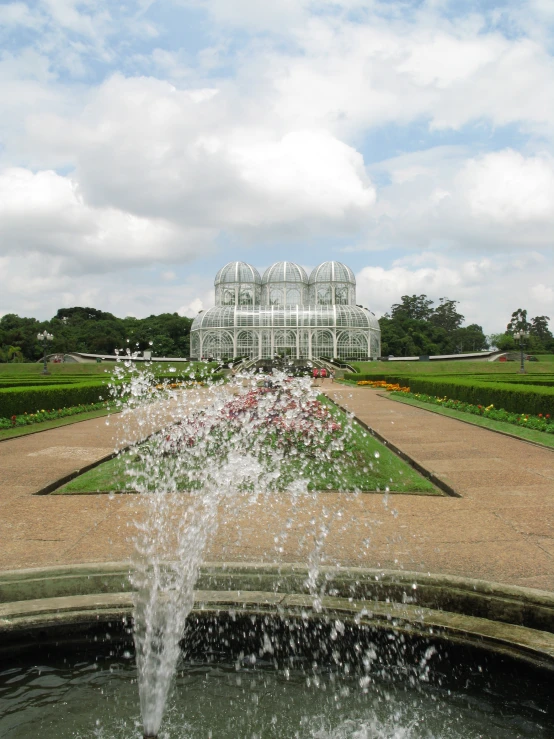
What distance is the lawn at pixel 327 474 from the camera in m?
6.60

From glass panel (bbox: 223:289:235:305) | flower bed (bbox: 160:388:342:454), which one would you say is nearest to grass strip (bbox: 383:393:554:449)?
flower bed (bbox: 160:388:342:454)

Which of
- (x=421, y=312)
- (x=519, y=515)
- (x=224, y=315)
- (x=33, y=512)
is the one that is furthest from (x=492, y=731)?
(x=421, y=312)

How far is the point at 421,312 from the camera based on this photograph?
8794 centimetres

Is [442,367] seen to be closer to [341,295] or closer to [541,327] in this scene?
[341,295]

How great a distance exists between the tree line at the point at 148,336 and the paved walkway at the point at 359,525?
43.7 meters

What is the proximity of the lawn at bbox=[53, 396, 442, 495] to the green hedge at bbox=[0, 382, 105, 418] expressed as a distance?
6670mm

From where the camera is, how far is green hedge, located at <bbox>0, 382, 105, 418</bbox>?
45.2 feet

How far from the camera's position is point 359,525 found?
5.21 metres

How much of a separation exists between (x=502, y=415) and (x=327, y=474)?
826 cm

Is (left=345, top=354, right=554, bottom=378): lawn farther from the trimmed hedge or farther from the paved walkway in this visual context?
the paved walkway

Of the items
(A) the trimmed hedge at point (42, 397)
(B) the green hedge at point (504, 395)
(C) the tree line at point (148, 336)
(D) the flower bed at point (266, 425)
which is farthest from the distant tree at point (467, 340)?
(D) the flower bed at point (266, 425)

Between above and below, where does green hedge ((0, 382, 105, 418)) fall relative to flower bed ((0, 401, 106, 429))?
above

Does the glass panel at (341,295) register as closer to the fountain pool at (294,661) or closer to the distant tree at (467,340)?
the distant tree at (467,340)

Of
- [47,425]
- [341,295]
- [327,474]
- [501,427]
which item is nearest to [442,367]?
[341,295]
